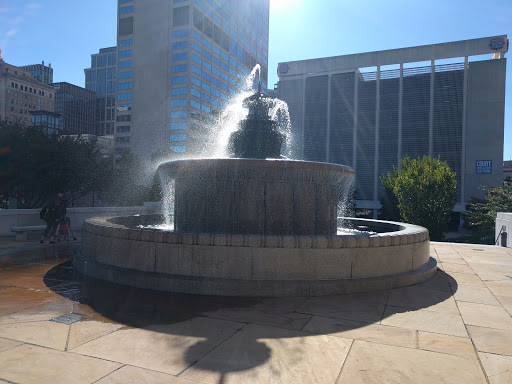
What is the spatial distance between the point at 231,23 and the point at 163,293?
106185 mm

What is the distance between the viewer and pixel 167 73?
8244cm

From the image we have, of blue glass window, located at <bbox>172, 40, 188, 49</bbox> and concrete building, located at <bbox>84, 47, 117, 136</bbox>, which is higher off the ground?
concrete building, located at <bbox>84, 47, 117, 136</bbox>

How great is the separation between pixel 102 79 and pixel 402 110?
13201 cm

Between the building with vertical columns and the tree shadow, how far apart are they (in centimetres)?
5973

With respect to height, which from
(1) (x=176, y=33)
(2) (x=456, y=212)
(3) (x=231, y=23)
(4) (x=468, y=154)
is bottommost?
(2) (x=456, y=212)

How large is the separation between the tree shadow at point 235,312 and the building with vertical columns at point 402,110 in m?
59.7

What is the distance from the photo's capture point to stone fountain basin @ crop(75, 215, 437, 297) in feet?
19.1

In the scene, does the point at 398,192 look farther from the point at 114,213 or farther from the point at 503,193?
the point at 114,213

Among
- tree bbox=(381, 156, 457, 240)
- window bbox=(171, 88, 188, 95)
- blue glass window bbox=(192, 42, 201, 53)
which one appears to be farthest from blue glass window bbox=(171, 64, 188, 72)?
tree bbox=(381, 156, 457, 240)

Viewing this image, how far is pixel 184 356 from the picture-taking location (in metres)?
3.59

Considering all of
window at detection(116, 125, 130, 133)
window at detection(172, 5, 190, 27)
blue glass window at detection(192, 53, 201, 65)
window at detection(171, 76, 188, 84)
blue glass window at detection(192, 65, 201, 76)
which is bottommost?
window at detection(116, 125, 130, 133)

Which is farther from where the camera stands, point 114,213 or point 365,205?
point 365,205

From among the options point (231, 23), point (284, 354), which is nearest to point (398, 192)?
point (284, 354)

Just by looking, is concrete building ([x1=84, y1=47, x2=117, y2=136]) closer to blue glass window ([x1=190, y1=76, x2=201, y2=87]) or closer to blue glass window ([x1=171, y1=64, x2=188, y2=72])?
blue glass window ([x1=171, y1=64, x2=188, y2=72])
